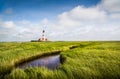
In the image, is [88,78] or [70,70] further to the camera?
[70,70]

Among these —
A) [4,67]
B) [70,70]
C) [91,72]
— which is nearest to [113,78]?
[91,72]

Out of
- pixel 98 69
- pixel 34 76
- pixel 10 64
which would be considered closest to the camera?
pixel 34 76

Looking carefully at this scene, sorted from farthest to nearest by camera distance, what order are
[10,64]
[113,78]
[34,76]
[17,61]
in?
[17,61], [10,64], [34,76], [113,78]

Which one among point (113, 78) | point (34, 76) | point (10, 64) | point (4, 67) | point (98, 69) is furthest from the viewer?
point (10, 64)

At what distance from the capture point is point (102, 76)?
10.3 meters

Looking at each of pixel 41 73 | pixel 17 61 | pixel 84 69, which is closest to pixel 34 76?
pixel 41 73

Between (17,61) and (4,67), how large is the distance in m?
4.16

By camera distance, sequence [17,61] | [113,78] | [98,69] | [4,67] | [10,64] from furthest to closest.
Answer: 1. [17,61]
2. [10,64]
3. [4,67]
4. [98,69]
5. [113,78]

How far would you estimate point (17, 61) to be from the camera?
19.4m

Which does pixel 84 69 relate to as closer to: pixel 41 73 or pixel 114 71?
pixel 114 71

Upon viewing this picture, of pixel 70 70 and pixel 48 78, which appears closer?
pixel 48 78

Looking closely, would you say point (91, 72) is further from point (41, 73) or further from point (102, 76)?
point (41, 73)

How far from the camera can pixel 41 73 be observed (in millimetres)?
11016

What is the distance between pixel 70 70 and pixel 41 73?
2.52 m
